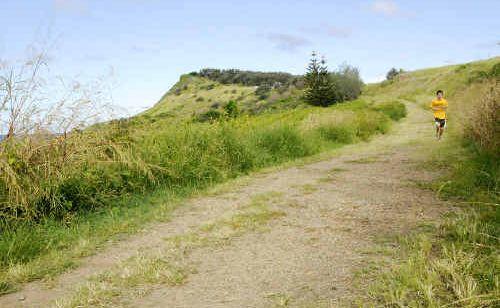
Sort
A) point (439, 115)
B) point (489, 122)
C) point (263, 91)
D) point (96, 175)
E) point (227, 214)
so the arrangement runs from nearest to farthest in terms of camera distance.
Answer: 1. point (227, 214)
2. point (96, 175)
3. point (489, 122)
4. point (439, 115)
5. point (263, 91)

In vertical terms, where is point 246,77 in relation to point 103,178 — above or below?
above

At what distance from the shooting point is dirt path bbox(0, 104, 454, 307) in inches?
120

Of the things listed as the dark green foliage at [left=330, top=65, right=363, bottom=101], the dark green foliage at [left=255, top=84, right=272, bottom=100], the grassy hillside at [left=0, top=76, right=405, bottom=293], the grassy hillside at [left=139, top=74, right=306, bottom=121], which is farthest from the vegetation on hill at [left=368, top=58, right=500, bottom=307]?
the dark green foliage at [left=255, top=84, right=272, bottom=100]

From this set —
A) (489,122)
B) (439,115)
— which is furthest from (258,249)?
(439,115)

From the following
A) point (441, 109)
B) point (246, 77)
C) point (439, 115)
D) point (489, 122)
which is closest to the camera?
point (489, 122)

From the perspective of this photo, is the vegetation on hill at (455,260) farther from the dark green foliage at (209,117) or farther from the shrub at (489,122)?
the dark green foliage at (209,117)

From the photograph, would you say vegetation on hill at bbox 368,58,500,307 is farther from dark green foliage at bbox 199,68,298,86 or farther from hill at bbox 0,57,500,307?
dark green foliage at bbox 199,68,298,86

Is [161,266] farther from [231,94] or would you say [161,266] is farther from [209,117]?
[231,94]

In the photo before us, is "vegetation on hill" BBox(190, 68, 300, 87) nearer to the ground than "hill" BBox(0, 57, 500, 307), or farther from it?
farther from it

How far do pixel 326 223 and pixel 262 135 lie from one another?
5.66 m

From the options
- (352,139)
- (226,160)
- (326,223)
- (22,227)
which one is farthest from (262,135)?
(22,227)

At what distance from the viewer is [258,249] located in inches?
156

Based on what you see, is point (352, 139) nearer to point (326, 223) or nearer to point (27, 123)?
point (326, 223)

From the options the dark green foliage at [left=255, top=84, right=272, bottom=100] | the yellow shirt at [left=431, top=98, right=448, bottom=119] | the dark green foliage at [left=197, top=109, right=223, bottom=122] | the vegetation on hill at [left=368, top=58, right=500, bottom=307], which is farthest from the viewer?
the dark green foliage at [left=255, top=84, right=272, bottom=100]
